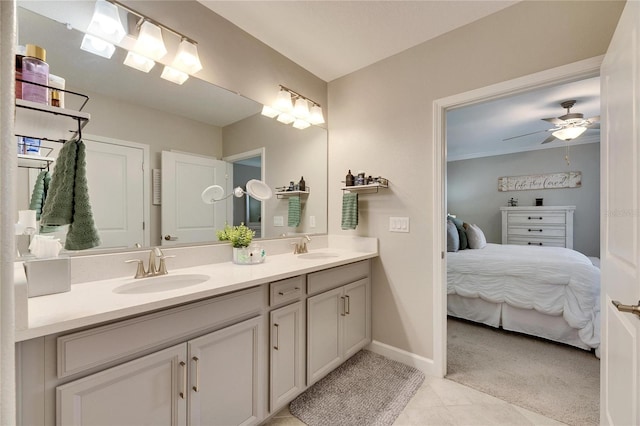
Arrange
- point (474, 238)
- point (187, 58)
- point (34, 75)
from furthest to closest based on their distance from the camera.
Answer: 1. point (474, 238)
2. point (187, 58)
3. point (34, 75)

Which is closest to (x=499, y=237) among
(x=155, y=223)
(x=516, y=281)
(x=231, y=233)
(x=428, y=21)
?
(x=516, y=281)

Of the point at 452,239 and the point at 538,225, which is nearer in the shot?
the point at 452,239

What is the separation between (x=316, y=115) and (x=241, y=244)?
140cm

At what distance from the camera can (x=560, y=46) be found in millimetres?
1640

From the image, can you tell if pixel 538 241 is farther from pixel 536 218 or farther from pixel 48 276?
pixel 48 276

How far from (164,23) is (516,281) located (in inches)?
139

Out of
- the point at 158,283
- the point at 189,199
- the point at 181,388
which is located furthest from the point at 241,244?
the point at 181,388

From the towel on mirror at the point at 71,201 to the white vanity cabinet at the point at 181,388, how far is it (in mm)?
484

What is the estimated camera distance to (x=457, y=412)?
5.63 ft

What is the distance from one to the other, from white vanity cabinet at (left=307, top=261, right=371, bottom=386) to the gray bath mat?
0.11 metres

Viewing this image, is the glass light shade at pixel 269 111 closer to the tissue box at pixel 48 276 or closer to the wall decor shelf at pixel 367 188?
the wall decor shelf at pixel 367 188

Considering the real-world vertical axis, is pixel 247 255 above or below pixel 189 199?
below

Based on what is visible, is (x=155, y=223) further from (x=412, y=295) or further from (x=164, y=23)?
(x=412, y=295)

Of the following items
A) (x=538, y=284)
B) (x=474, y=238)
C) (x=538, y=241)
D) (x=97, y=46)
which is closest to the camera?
(x=97, y=46)
